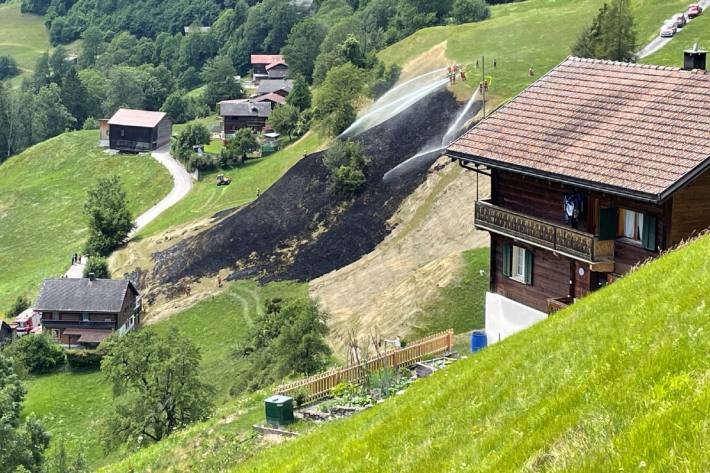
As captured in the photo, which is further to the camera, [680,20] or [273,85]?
[273,85]

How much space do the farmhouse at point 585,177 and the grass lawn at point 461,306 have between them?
1252 centimetres

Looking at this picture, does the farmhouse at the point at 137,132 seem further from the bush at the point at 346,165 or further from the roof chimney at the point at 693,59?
the roof chimney at the point at 693,59

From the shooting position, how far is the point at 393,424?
19.5 m

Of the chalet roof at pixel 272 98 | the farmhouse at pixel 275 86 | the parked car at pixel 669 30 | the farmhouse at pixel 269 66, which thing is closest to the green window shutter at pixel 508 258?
the parked car at pixel 669 30

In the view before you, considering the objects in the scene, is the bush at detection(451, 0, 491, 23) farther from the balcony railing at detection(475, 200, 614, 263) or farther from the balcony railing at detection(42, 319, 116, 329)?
the balcony railing at detection(475, 200, 614, 263)

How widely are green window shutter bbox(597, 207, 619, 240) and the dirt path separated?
20682mm

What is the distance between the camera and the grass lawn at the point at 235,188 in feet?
325

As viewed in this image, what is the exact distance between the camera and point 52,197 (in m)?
127

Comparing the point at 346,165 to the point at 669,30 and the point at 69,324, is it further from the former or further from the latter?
the point at 669,30

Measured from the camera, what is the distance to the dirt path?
55156mm

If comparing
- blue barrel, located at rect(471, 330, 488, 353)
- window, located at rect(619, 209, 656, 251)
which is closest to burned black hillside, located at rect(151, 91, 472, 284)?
blue barrel, located at rect(471, 330, 488, 353)

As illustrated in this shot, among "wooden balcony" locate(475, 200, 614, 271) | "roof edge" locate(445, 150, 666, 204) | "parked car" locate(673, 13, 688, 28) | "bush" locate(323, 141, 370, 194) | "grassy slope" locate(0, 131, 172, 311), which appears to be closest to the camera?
"roof edge" locate(445, 150, 666, 204)

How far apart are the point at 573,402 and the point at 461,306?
36.5 metres

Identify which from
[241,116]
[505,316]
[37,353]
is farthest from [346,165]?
[241,116]
